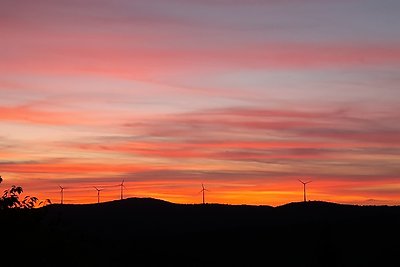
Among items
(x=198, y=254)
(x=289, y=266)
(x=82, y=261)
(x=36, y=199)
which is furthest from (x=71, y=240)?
(x=198, y=254)

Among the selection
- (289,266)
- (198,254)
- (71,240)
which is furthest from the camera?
(198,254)

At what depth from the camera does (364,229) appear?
150750 millimetres

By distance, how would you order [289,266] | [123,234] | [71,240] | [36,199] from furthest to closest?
[123,234]
[289,266]
[71,240]
[36,199]

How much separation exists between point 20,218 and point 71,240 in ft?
13.8

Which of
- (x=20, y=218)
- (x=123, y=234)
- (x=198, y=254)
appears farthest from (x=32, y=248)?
(x=123, y=234)

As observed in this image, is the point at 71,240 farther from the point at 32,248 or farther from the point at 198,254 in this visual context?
the point at 198,254

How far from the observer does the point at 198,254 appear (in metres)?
140

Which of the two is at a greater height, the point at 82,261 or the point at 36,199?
the point at 36,199

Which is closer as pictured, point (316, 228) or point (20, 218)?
point (20, 218)

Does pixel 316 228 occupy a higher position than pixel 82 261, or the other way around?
pixel 316 228

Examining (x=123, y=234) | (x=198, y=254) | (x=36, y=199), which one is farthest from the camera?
(x=123, y=234)

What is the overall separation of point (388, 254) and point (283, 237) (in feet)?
89.4

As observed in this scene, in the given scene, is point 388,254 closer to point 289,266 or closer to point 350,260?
point 350,260

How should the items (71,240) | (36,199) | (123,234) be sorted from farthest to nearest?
(123,234)
(71,240)
(36,199)
